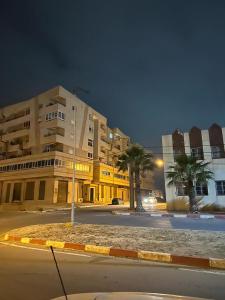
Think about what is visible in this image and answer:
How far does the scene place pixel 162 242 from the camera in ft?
30.5

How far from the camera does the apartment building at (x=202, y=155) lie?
2702cm

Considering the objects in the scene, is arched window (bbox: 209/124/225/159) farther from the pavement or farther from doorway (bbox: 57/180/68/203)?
doorway (bbox: 57/180/68/203)

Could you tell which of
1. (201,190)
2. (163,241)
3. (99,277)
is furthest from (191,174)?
(99,277)

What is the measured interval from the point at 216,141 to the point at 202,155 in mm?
2249

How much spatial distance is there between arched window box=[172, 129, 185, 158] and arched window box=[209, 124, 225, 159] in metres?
3.30

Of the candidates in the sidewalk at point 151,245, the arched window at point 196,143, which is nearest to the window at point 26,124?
the arched window at point 196,143

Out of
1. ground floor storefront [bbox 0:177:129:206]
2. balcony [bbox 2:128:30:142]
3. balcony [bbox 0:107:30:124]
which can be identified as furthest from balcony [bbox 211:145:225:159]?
balcony [bbox 0:107:30:124]

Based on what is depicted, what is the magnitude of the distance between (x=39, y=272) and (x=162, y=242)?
496 cm

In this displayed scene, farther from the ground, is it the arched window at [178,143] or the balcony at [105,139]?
the balcony at [105,139]

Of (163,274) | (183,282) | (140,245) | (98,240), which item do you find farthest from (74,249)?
(183,282)

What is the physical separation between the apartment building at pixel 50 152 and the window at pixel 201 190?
2544 centimetres

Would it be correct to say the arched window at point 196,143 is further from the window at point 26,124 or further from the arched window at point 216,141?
the window at point 26,124

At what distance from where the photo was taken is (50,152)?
45844mm

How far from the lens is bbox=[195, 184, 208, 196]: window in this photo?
27.3 metres
